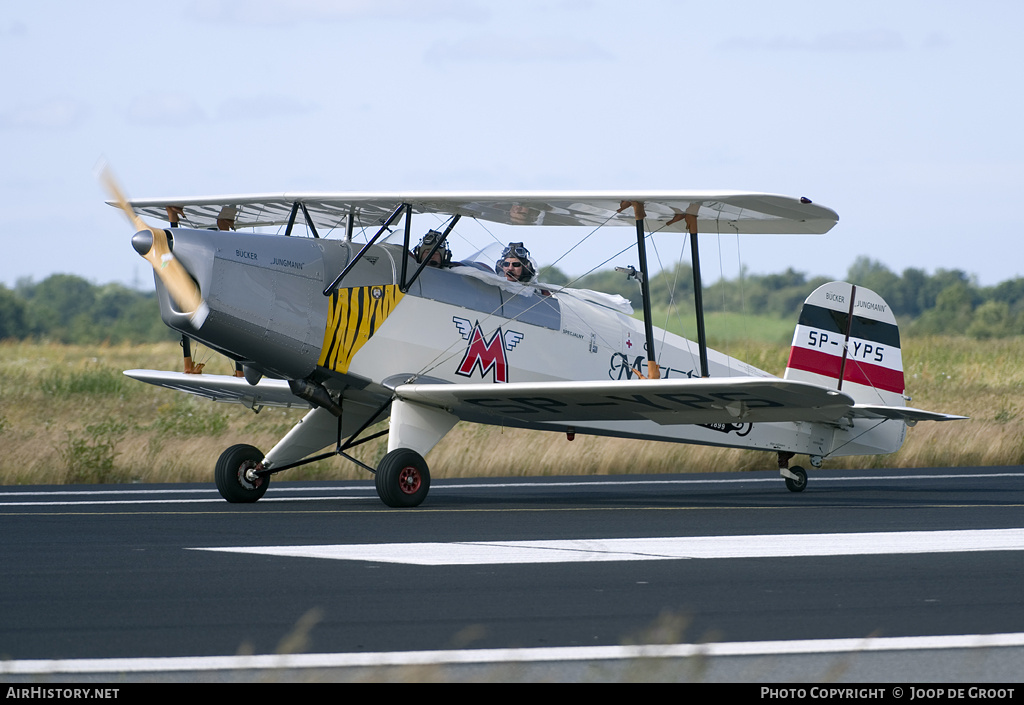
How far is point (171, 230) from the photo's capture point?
431 inches

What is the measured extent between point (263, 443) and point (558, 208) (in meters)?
9.48

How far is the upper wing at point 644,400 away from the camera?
35.7ft

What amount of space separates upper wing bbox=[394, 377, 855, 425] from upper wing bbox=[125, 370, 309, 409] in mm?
2741

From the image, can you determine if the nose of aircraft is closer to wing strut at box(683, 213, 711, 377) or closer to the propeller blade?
the propeller blade

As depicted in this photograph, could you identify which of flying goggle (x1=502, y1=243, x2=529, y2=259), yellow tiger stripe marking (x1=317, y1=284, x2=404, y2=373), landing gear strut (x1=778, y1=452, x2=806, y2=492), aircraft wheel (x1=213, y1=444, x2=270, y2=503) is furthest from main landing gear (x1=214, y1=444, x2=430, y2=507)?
landing gear strut (x1=778, y1=452, x2=806, y2=492)

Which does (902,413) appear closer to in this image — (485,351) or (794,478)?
(794,478)

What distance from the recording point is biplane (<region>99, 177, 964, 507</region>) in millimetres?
11141

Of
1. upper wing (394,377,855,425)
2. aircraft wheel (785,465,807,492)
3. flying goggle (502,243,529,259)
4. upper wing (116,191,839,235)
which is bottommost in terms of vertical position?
aircraft wheel (785,465,807,492)

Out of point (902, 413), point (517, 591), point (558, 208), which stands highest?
point (558, 208)

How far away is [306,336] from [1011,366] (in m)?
25.9

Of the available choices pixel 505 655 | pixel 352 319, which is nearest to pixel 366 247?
pixel 352 319

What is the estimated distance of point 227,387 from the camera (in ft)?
46.5

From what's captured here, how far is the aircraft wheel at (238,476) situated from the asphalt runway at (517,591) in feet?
1.00
